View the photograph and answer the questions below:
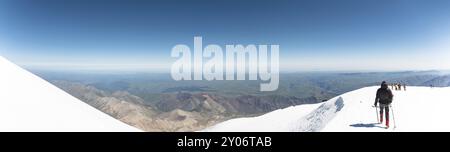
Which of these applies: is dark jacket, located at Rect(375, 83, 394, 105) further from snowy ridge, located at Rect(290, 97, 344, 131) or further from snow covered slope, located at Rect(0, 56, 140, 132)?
snow covered slope, located at Rect(0, 56, 140, 132)

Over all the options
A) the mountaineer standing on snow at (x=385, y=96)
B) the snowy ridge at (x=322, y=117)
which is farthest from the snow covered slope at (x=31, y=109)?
the snowy ridge at (x=322, y=117)

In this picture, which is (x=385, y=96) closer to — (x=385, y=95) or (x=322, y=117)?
(x=385, y=95)

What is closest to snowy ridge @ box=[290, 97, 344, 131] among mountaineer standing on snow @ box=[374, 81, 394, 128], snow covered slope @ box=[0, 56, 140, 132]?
mountaineer standing on snow @ box=[374, 81, 394, 128]

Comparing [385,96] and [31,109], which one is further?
[385,96]

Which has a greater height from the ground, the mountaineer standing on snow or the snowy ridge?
the mountaineer standing on snow

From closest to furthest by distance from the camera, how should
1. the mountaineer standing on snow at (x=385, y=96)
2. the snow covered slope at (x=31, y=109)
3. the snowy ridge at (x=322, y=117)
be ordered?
1. the snow covered slope at (x=31, y=109)
2. the mountaineer standing on snow at (x=385, y=96)
3. the snowy ridge at (x=322, y=117)

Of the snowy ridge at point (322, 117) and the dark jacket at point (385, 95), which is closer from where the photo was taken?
the dark jacket at point (385, 95)

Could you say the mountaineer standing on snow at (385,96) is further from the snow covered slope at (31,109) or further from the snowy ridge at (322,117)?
the snow covered slope at (31,109)

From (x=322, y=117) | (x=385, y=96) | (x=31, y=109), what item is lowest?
(x=322, y=117)

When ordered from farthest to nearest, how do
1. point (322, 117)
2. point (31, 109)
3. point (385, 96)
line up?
1. point (322, 117)
2. point (385, 96)
3. point (31, 109)

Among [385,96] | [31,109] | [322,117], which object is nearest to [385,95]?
[385,96]
